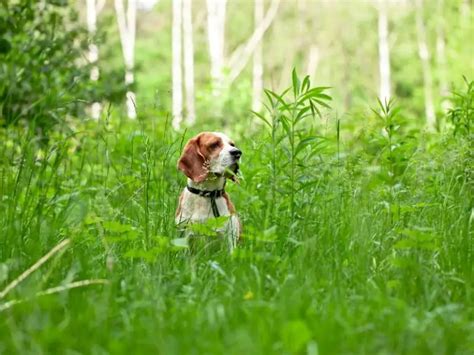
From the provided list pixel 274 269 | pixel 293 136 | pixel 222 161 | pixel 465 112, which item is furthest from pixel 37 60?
pixel 274 269

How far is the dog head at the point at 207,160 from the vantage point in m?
4.77

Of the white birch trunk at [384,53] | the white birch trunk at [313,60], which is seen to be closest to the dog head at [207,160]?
the white birch trunk at [384,53]

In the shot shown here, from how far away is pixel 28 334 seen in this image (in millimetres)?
2709

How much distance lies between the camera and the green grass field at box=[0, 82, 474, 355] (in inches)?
106

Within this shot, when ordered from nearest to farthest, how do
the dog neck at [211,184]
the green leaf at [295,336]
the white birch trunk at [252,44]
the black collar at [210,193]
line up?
1. the green leaf at [295,336]
2. the black collar at [210,193]
3. the dog neck at [211,184]
4. the white birch trunk at [252,44]

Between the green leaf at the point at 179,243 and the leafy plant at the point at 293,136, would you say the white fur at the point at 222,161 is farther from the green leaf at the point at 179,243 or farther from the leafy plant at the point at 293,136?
the green leaf at the point at 179,243

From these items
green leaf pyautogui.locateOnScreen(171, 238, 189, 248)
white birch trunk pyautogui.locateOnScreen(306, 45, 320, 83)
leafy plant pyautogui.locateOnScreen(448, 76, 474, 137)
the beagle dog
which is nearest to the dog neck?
the beagle dog

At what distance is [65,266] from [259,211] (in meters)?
1.54

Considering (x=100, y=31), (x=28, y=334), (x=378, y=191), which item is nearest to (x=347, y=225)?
(x=378, y=191)

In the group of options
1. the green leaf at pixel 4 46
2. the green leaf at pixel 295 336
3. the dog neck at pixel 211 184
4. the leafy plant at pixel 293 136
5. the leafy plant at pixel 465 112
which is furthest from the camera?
the green leaf at pixel 4 46

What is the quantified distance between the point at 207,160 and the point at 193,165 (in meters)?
0.09

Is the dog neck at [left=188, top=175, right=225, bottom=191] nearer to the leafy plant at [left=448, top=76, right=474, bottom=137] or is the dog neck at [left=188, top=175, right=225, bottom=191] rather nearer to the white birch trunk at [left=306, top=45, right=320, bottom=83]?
the leafy plant at [left=448, top=76, right=474, bottom=137]

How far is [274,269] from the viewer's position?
367 cm

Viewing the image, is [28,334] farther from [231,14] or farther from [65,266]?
[231,14]
